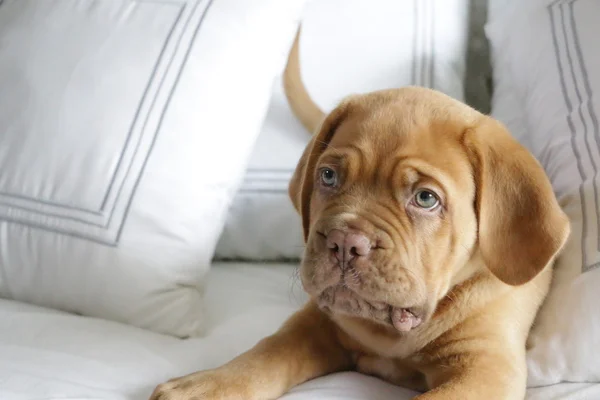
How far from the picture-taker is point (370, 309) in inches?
46.1

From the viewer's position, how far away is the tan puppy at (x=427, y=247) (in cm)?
114

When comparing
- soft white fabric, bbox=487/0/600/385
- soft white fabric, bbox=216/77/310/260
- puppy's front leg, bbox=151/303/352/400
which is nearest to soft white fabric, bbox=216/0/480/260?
soft white fabric, bbox=216/77/310/260

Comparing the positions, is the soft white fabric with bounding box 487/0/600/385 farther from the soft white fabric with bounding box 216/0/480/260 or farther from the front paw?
the front paw

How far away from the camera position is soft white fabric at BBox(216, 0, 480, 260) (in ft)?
6.00

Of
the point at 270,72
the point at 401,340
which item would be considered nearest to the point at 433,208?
the point at 401,340

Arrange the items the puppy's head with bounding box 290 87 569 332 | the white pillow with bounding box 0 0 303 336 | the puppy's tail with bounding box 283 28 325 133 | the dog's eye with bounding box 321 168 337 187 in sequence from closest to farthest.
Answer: the puppy's head with bounding box 290 87 569 332 < the dog's eye with bounding box 321 168 337 187 < the white pillow with bounding box 0 0 303 336 < the puppy's tail with bounding box 283 28 325 133

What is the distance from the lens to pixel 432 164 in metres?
1.18

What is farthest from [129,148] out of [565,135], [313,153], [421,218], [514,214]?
[565,135]

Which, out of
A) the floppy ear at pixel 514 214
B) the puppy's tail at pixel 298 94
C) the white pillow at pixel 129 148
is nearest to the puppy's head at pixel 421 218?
the floppy ear at pixel 514 214

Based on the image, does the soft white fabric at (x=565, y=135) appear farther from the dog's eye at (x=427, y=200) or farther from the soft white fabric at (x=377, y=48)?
the dog's eye at (x=427, y=200)

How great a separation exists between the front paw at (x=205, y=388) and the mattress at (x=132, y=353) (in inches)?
3.0

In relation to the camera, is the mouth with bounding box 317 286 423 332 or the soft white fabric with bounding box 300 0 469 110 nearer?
the mouth with bounding box 317 286 423 332

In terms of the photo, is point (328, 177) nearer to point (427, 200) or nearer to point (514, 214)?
point (427, 200)

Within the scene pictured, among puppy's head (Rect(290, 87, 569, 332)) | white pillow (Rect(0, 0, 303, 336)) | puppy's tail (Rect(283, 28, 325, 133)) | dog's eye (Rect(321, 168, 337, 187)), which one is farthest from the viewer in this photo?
puppy's tail (Rect(283, 28, 325, 133))
